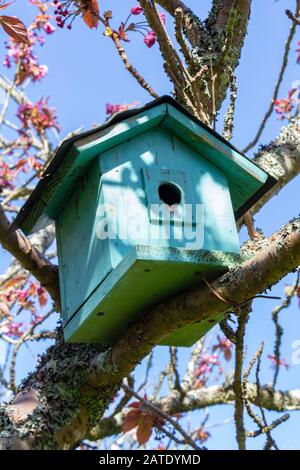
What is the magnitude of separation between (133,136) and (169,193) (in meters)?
0.24

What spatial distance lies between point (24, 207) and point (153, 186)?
59 centimetres

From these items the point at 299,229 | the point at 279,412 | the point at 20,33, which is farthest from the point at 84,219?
the point at 279,412

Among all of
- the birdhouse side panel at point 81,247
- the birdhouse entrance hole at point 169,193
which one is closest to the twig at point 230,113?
the birdhouse entrance hole at point 169,193

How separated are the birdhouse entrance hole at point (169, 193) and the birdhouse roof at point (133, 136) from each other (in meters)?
0.21

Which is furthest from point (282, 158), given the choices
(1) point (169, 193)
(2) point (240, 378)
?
(2) point (240, 378)

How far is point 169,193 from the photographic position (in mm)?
2506

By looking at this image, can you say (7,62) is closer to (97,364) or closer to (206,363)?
(206,363)

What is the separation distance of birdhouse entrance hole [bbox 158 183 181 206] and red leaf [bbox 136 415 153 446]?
1209mm

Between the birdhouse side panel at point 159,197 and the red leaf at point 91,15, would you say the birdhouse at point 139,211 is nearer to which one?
the birdhouse side panel at point 159,197

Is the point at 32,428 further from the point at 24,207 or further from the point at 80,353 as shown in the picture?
the point at 24,207

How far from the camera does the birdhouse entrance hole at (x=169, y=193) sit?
246 centimetres

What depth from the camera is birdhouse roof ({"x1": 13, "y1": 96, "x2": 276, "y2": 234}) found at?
A: 8.22 ft

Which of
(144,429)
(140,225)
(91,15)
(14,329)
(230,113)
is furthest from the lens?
(14,329)

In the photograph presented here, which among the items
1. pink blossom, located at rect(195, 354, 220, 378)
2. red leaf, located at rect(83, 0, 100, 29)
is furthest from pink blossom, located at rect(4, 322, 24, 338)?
red leaf, located at rect(83, 0, 100, 29)
